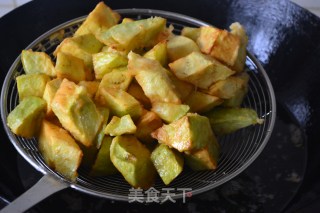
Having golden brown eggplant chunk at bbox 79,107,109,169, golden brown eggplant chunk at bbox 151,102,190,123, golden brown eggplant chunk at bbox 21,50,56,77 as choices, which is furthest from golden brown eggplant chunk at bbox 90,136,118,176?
golden brown eggplant chunk at bbox 21,50,56,77

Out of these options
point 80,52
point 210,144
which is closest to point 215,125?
point 210,144

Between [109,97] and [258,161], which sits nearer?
[109,97]

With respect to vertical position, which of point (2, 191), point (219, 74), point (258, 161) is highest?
point (219, 74)

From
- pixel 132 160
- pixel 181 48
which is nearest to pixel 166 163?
pixel 132 160

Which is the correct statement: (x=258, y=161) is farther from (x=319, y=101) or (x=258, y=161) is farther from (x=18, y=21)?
(x=18, y=21)

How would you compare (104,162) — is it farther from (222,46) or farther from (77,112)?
(222,46)

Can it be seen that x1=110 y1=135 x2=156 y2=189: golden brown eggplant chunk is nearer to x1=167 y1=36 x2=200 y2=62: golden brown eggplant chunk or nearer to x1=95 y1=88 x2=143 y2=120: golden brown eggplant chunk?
x1=95 y1=88 x2=143 y2=120: golden brown eggplant chunk

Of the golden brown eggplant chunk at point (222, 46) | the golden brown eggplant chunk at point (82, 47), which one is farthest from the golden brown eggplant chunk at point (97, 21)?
the golden brown eggplant chunk at point (222, 46)

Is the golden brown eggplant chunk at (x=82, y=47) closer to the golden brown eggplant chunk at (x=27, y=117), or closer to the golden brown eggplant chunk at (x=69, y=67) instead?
the golden brown eggplant chunk at (x=69, y=67)
